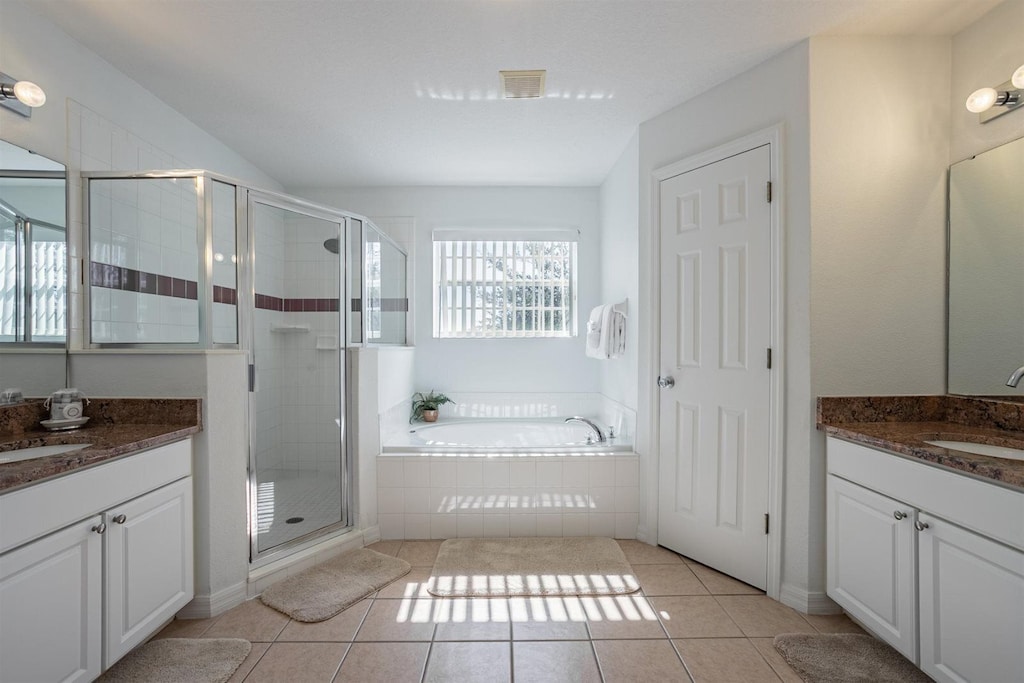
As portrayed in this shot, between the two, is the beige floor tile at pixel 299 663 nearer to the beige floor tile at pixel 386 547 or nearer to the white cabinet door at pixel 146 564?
the white cabinet door at pixel 146 564

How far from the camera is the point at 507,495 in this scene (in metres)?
2.75

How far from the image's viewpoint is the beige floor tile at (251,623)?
1854 mm

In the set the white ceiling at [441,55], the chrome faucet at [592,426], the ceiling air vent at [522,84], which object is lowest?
the chrome faucet at [592,426]

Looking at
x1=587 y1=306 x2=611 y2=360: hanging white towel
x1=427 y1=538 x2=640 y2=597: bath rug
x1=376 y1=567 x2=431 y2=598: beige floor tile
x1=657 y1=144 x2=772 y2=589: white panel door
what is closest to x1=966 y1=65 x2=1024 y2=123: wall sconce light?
x1=657 y1=144 x2=772 y2=589: white panel door

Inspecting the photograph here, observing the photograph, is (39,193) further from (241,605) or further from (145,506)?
(241,605)

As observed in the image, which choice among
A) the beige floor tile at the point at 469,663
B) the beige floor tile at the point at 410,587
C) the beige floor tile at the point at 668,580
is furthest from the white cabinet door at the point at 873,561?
the beige floor tile at the point at 410,587

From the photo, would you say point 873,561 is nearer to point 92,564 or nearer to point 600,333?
point 600,333

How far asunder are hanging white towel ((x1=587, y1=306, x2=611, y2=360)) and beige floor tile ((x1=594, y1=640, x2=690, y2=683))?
5.69 ft

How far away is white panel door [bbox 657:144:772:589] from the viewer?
2.16 m

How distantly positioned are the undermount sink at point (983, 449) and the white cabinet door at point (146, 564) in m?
2.68

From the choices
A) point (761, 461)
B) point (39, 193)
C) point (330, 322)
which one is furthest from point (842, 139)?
point (39, 193)

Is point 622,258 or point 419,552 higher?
point 622,258

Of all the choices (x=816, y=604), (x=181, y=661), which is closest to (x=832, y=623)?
(x=816, y=604)

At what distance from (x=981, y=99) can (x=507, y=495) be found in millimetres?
2672
